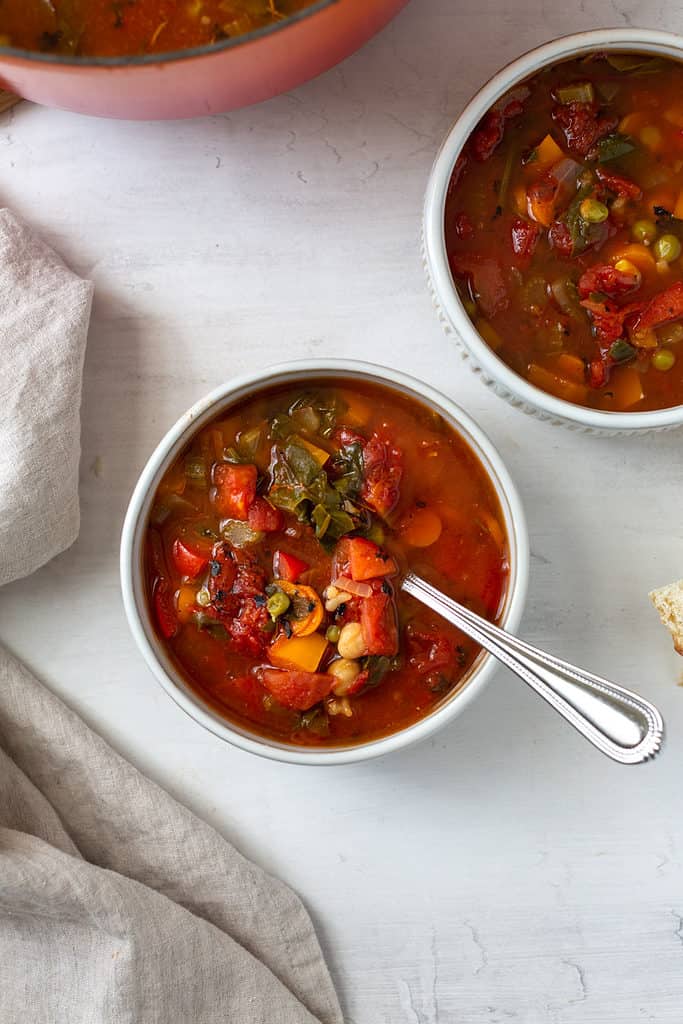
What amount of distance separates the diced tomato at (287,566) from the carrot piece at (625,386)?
0.78 metres

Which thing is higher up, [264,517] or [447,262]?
[447,262]

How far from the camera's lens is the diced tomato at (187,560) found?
230 cm

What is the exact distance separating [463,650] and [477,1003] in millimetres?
948

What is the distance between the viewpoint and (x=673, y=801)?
100 inches

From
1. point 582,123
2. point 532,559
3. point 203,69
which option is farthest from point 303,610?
point 582,123

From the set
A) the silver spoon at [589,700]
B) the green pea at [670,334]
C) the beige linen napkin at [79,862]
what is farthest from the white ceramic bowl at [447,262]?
the beige linen napkin at [79,862]

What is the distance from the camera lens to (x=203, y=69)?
186 cm

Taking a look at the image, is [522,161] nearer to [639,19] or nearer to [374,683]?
[639,19]

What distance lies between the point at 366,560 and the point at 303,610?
175 mm

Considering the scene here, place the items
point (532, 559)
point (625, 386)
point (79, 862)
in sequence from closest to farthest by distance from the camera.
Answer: point (625, 386), point (79, 862), point (532, 559)

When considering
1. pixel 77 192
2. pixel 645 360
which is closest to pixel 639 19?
pixel 645 360

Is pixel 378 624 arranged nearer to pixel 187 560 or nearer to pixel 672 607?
pixel 187 560

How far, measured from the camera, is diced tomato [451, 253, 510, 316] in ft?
7.49

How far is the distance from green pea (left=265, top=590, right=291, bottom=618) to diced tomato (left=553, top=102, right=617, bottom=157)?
45.8 inches
